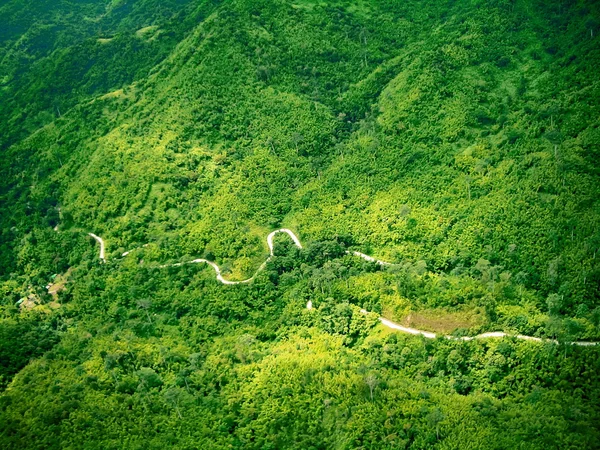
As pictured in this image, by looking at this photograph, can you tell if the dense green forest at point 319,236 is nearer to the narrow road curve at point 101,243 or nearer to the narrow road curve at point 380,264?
the narrow road curve at point 380,264

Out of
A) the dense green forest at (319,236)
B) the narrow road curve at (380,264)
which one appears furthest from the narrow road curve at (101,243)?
the dense green forest at (319,236)

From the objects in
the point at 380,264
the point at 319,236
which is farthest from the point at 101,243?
the point at 380,264

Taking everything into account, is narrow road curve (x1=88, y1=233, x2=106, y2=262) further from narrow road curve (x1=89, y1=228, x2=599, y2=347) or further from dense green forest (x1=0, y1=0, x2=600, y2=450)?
dense green forest (x1=0, y1=0, x2=600, y2=450)

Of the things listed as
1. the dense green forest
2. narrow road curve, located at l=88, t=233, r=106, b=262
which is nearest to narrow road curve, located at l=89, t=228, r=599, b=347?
narrow road curve, located at l=88, t=233, r=106, b=262

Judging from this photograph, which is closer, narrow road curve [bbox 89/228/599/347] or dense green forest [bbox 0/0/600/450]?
dense green forest [bbox 0/0/600/450]

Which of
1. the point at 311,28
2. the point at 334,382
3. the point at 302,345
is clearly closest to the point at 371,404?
the point at 334,382

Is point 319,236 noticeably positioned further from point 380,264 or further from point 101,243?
point 101,243

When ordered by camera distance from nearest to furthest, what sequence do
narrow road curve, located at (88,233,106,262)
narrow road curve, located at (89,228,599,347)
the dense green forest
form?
the dense green forest, narrow road curve, located at (89,228,599,347), narrow road curve, located at (88,233,106,262)

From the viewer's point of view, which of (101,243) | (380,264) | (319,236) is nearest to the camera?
(380,264)

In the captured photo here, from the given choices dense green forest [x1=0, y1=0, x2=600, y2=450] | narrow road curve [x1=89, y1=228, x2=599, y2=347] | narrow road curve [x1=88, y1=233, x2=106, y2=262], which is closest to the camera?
dense green forest [x1=0, y1=0, x2=600, y2=450]

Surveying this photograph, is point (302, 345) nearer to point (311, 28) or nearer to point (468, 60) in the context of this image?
point (468, 60)

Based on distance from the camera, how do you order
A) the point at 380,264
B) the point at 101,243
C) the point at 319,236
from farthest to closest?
the point at 101,243
the point at 319,236
the point at 380,264
